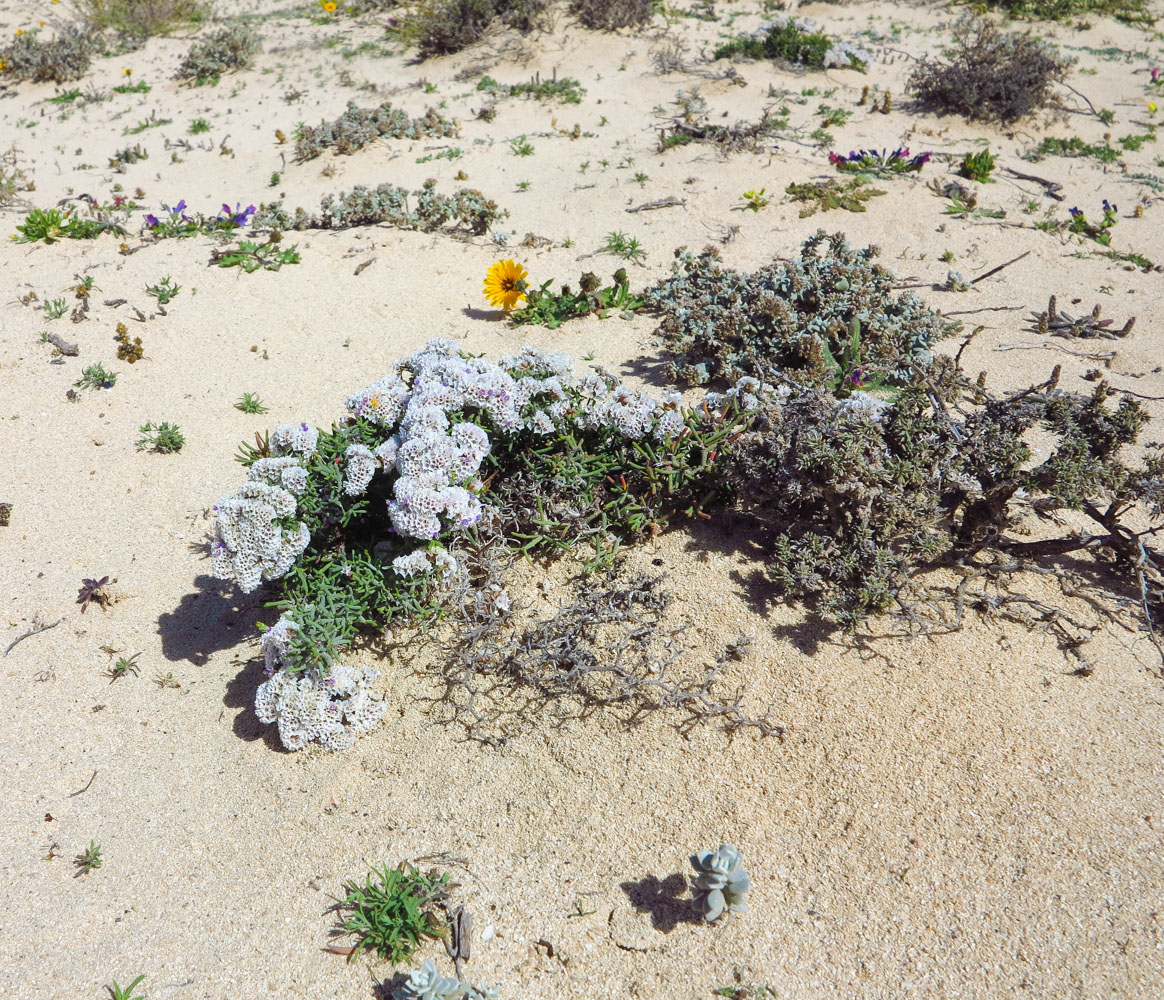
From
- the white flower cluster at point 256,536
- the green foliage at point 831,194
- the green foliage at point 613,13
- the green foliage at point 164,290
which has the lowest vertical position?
the green foliage at point 831,194

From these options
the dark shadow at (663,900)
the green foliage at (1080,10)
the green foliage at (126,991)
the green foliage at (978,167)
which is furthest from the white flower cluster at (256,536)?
the green foliage at (1080,10)

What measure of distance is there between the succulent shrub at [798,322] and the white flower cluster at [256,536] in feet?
8.44

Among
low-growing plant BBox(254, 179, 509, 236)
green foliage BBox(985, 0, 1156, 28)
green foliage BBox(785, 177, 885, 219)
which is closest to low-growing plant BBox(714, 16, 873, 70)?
green foliage BBox(985, 0, 1156, 28)

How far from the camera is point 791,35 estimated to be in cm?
895

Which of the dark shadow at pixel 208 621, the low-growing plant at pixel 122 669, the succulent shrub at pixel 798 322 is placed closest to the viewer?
the low-growing plant at pixel 122 669

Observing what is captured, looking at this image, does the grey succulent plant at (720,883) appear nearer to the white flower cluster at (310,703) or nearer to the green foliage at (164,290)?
the white flower cluster at (310,703)

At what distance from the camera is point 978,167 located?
6.68m

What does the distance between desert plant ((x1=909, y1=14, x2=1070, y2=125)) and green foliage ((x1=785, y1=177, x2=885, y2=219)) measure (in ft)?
7.34

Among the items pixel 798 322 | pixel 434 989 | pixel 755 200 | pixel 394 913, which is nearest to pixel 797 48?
pixel 755 200

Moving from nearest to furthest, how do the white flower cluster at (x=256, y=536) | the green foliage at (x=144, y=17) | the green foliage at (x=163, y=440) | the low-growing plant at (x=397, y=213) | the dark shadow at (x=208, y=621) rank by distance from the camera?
1. the white flower cluster at (x=256, y=536)
2. the dark shadow at (x=208, y=621)
3. the green foliage at (x=163, y=440)
4. the low-growing plant at (x=397, y=213)
5. the green foliage at (x=144, y=17)

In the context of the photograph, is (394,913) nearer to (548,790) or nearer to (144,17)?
(548,790)

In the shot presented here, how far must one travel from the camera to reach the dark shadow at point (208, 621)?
10.9 feet

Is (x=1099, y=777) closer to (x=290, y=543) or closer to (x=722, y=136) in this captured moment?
(x=290, y=543)

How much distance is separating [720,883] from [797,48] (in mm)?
9388
